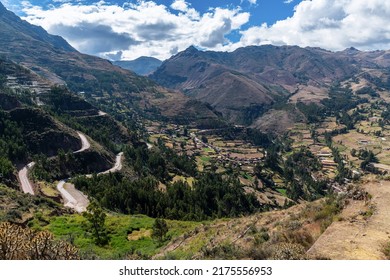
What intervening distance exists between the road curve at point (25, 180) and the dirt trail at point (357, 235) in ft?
302

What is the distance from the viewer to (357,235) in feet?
87.0

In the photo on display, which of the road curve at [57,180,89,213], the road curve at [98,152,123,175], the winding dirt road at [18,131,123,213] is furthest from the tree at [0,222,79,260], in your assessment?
the road curve at [98,152,123,175]

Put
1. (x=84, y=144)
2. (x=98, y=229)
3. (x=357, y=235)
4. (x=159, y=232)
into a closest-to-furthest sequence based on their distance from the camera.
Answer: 1. (x=357, y=235)
2. (x=159, y=232)
3. (x=98, y=229)
4. (x=84, y=144)

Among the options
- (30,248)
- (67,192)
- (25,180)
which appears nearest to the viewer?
(30,248)

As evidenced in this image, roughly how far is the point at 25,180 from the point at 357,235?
109 m

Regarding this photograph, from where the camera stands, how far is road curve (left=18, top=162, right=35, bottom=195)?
333 feet

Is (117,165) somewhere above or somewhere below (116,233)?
below

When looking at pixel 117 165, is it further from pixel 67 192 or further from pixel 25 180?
pixel 67 192

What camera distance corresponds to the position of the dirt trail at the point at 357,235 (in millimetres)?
22906

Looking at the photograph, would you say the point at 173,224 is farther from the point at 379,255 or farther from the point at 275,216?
the point at 379,255

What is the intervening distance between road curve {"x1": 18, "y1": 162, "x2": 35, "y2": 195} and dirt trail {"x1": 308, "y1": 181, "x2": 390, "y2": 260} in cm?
9211

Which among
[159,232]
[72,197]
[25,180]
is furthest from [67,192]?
[159,232]

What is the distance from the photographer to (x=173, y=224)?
62.4 metres

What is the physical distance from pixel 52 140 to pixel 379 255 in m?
147
